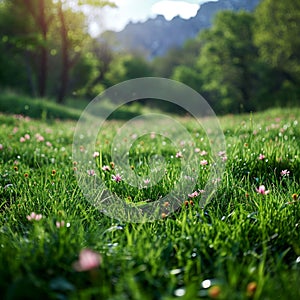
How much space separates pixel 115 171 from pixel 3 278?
6.19 ft

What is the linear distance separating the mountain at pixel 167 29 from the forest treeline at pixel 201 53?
8.60 feet

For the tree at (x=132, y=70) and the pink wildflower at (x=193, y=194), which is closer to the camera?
the pink wildflower at (x=193, y=194)

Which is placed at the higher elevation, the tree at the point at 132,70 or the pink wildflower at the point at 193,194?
the tree at the point at 132,70

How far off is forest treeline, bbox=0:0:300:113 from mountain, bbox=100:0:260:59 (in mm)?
2622

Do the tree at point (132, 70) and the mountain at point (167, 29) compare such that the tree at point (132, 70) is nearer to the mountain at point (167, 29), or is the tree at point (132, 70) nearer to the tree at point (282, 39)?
the mountain at point (167, 29)

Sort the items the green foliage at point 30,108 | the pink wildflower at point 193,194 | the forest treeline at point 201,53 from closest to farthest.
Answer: the pink wildflower at point 193,194, the green foliage at point 30,108, the forest treeline at point 201,53

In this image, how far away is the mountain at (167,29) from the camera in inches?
180

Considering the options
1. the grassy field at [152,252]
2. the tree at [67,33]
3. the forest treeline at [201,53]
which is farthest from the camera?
the forest treeline at [201,53]

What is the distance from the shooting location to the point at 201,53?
33812 millimetres

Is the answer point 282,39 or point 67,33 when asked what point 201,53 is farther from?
point 67,33

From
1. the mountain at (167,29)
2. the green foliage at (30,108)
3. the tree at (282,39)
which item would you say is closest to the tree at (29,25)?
the green foliage at (30,108)

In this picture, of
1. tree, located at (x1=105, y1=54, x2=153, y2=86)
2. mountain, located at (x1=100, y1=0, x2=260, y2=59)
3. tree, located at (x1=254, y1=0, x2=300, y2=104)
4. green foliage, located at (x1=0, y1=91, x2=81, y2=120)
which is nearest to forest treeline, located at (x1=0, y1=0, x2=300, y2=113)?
tree, located at (x1=254, y1=0, x2=300, y2=104)

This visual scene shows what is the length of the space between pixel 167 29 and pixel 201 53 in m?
39.0

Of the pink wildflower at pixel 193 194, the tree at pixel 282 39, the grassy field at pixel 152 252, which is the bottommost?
the grassy field at pixel 152 252
